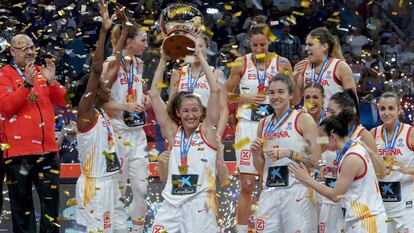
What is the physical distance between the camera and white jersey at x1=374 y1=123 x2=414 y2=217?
29.9 ft

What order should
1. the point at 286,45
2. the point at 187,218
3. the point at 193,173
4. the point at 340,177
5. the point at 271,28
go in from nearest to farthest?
the point at 340,177 < the point at 187,218 < the point at 193,173 < the point at 286,45 < the point at 271,28

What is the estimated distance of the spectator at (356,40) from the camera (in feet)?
51.2

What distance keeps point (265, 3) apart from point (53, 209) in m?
7.55

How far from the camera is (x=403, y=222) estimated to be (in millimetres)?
9180

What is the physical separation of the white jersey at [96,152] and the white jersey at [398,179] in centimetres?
239

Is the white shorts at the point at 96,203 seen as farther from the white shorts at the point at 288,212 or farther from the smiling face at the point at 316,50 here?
the smiling face at the point at 316,50

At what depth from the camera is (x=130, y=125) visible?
32.4 feet

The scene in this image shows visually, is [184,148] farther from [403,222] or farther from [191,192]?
[403,222]

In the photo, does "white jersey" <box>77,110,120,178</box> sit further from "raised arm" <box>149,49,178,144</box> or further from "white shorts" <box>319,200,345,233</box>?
"white shorts" <box>319,200,345,233</box>

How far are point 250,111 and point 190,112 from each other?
1.66 meters

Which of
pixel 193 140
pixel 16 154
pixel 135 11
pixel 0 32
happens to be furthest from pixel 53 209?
pixel 135 11

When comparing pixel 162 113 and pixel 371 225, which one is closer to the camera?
pixel 371 225

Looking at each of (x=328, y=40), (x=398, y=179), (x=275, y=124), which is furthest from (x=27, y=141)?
(x=398, y=179)

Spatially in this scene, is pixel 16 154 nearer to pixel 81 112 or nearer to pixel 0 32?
pixel 81 112
